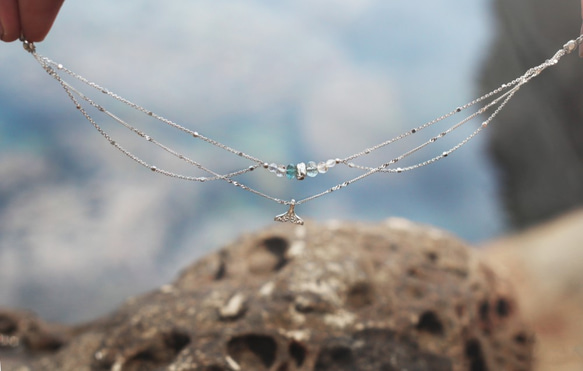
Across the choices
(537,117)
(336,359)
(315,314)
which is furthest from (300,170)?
(537,117)

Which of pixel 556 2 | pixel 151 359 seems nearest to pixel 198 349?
pixel 151 359

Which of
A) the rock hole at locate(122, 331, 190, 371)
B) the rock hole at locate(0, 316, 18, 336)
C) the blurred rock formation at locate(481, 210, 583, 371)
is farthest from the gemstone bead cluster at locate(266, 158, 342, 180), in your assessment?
the rock hole at locate(0, 316, 18, 336)

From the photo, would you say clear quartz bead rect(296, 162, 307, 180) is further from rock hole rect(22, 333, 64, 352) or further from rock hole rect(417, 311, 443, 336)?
rock hole rect(22, 333, 64, 352)

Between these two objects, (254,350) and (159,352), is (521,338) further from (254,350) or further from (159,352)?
(159,352)

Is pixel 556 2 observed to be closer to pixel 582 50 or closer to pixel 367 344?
pixel 582 50

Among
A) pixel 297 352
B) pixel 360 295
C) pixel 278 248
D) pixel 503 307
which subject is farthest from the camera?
pixel 503 307
